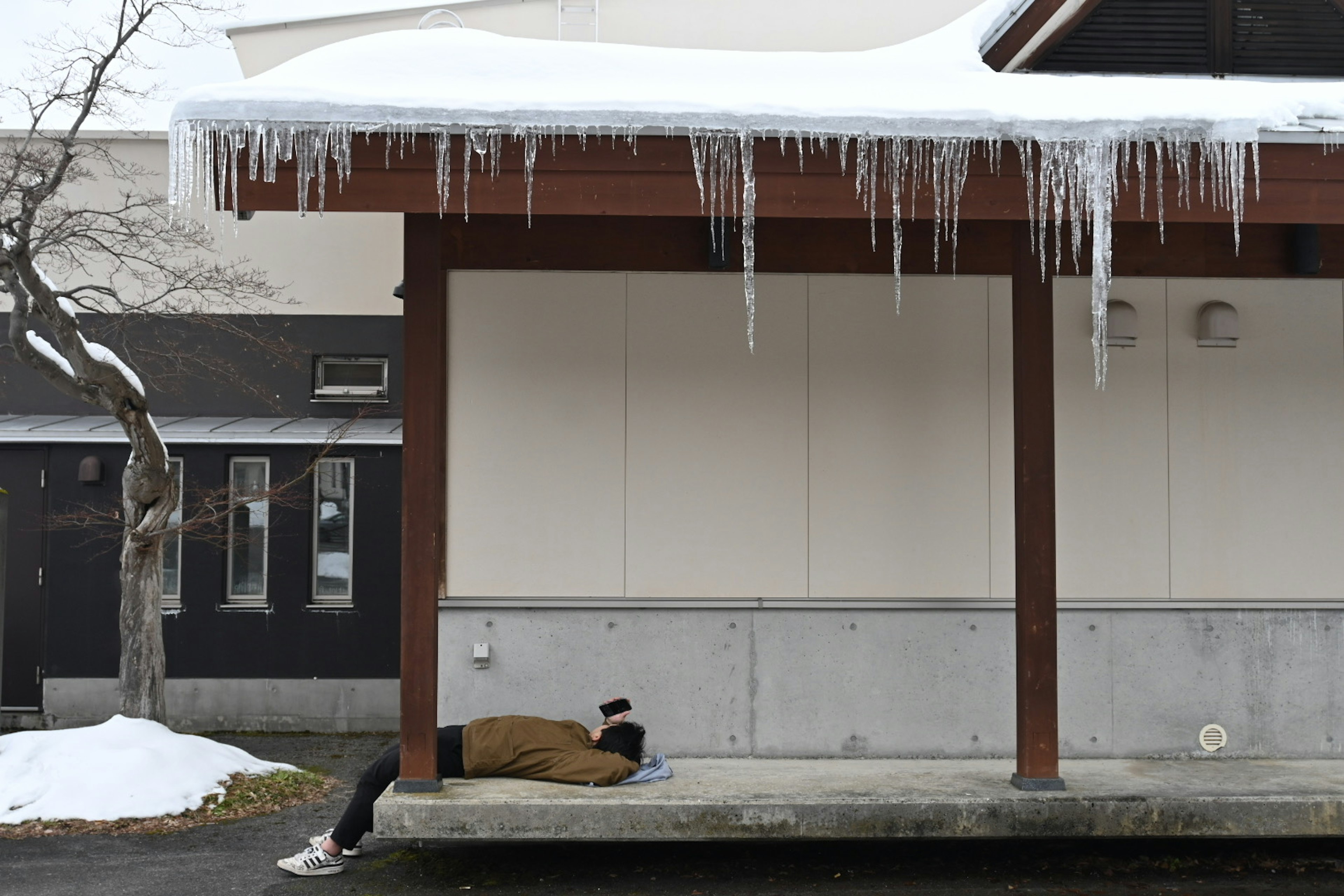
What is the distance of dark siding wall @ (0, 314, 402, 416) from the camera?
11477 millimetres

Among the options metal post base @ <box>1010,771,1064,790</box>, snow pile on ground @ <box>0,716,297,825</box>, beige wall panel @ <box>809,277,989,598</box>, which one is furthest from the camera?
snow pile on ground @ <box>0,716,297,825</box>

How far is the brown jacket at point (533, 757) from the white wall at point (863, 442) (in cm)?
91

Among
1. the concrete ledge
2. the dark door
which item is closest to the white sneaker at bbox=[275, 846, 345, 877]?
the concrete ledge

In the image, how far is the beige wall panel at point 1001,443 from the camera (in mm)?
7094

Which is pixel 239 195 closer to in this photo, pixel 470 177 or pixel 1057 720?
pixel 470 177

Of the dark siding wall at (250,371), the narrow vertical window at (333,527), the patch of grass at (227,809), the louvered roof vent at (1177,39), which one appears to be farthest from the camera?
the dark siding wall at (250,371)

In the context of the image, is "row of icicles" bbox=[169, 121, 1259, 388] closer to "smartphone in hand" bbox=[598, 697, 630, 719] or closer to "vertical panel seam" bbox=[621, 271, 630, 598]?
"vertical panel seam" bbox=[621, 271, 630, 598]

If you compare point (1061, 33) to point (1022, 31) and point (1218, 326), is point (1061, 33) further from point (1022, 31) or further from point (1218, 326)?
point (1218, 326)

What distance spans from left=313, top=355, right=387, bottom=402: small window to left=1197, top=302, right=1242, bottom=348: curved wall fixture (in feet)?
24.4

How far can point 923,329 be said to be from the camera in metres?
7.20

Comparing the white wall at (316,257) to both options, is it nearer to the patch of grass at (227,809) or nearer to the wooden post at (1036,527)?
the patch of grass at (227,809)

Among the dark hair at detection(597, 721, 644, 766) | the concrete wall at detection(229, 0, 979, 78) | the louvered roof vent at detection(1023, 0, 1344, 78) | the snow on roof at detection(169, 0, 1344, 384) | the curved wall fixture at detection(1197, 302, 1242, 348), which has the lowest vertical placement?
the dark hair at detection(597, 721, 644, 766)

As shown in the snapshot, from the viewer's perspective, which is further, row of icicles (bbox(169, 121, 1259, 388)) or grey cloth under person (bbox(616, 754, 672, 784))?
grey cloth under person (bbox(616, 754, 672, 784))


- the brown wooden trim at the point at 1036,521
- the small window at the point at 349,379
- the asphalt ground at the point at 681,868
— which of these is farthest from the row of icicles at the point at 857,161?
the small window at the point at 349,379
